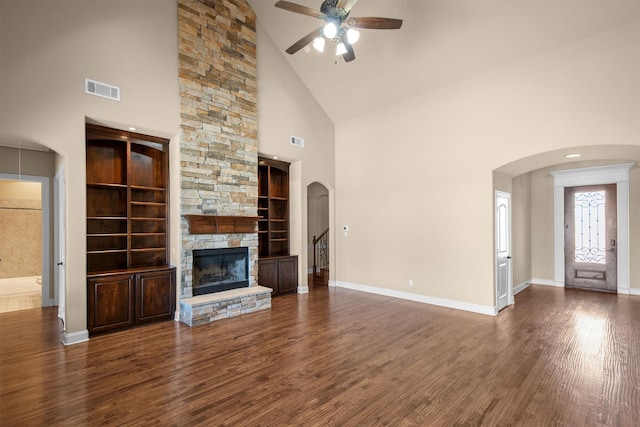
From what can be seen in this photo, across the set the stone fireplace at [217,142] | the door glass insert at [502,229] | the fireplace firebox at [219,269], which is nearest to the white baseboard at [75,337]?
the stone fireplace at [217,142]

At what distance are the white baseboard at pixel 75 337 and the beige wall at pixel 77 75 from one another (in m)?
0.08

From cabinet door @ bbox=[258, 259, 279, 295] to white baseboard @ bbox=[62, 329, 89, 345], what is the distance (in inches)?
117

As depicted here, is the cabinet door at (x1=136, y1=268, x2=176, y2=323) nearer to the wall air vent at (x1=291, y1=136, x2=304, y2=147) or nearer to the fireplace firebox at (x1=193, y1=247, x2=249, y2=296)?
the fireplace firebox at (x1=193, y1=247, x2=249, y2=296)

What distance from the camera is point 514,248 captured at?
6953mm

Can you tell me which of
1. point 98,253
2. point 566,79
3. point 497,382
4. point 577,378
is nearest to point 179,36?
point 98,253

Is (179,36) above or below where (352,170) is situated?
above

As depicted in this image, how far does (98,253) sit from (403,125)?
605 centimetres

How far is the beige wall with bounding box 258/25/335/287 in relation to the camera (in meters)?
6.41

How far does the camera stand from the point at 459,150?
577 cm

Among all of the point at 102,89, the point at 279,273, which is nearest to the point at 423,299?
the point at 279,273

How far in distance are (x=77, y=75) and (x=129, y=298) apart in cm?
316

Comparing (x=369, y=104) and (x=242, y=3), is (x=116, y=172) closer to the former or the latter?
(x=242, y=3)

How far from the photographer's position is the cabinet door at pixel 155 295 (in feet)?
15.6

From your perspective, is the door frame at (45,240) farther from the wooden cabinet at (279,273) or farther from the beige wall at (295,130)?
the beige wall at (295,130)
